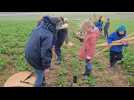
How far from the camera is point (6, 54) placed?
5.70 m

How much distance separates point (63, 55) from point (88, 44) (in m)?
0.40

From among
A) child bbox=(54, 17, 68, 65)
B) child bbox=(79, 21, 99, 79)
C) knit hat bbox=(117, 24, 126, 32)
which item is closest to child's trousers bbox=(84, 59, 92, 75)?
child bbox=(79, 21, 99, 79)

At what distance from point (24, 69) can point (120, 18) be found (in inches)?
61.6

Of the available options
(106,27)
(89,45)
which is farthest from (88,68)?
(106,27)

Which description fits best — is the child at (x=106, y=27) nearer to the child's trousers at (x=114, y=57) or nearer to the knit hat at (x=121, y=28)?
the knit hat at (x=121, y=28)

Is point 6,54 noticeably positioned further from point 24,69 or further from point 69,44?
point 69,44

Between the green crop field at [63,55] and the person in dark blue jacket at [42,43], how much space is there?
3.6 inches

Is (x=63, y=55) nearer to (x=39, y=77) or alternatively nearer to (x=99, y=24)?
(x=39, y=77)

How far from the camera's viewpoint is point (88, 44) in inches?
222

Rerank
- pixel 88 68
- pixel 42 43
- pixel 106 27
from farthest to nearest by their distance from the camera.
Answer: pixel 88 68 < pixel 106 27 < pixel 42 43

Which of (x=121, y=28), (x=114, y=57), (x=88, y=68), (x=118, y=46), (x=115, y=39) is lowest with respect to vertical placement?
(x=88, y=68)

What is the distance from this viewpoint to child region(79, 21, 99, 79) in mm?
5602
